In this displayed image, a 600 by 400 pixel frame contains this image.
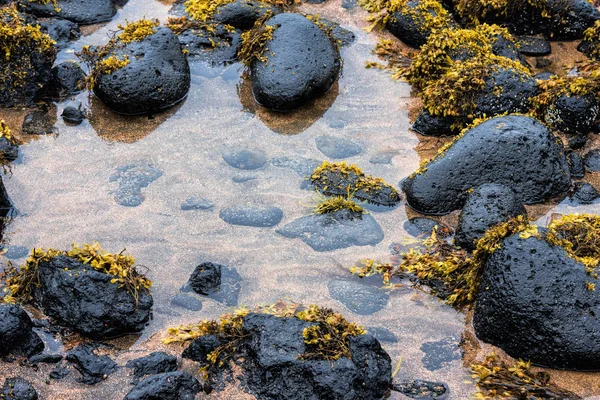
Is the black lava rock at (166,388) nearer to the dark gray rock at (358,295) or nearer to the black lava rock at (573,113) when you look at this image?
the dark gray rock at (358,295)

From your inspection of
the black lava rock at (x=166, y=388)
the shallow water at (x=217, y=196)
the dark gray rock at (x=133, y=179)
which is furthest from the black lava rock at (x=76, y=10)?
the black lava rock at (x=166, y=388)

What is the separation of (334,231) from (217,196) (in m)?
1.28

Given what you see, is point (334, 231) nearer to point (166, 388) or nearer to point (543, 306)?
point (543, 306)

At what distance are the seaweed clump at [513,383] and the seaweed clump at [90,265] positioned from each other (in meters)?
2.78

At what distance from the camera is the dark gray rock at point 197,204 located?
6793 mm

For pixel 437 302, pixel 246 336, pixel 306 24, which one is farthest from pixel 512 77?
pixel 246 336

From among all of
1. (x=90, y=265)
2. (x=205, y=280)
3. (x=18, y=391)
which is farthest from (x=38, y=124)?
(x=18, y=391)

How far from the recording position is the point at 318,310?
17.4 ft

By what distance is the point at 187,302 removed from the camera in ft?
19.0

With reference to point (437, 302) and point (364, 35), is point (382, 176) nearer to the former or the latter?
point (437, 302)

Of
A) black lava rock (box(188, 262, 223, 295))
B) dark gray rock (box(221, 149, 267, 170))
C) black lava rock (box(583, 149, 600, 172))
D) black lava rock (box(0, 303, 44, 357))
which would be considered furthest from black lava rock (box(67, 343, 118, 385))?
black lava rock (box(583, 149, 600, 172))

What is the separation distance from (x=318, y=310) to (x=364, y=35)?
5158 millimetres

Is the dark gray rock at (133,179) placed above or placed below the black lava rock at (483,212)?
below

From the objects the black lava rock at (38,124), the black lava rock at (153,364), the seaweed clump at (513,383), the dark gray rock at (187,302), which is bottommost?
the black lava rock at (38,124)
